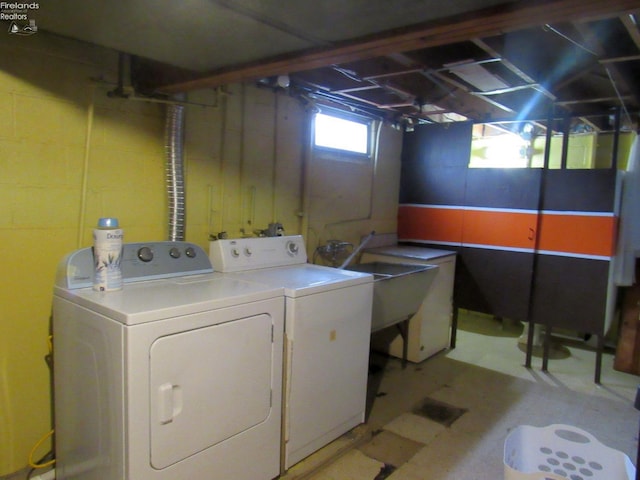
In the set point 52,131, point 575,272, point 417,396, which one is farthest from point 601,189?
point 52,131

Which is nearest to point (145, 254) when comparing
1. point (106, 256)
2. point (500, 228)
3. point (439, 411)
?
point (106, 256)

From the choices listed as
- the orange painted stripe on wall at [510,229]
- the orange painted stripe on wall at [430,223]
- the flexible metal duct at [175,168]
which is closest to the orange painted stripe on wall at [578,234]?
the orange painted stripe on wall at [510,229]

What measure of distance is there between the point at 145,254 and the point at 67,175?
53 cm

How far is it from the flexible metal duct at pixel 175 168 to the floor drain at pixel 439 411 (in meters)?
1.86

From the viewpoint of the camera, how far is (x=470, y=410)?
9.15ft

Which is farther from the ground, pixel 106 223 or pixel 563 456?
pixel 106 223

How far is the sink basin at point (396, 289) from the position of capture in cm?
283

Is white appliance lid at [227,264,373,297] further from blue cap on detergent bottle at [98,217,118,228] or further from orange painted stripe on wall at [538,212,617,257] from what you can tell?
orange painted stripe on wall at [538,212,617,257]

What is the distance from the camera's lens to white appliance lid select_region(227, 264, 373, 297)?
2.00 metres

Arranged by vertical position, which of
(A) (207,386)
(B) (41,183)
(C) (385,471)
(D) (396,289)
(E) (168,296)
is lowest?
(C) (385,471)

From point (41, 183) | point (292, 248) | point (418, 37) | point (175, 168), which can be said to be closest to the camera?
point (418, 37)

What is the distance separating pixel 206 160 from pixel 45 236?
936mm

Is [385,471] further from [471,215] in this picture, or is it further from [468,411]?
[471,215]

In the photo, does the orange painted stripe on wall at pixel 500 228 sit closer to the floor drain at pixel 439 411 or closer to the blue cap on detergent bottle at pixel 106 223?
the floor drain at pixel 439 411
